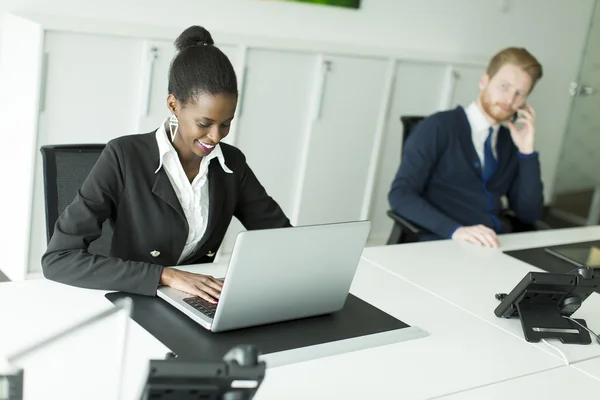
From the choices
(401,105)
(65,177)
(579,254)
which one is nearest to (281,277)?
(65,177)

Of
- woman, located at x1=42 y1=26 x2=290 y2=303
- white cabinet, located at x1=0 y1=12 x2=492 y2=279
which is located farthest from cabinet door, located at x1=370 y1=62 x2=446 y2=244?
woman, located at x1=42 y1=26 x2=290 y2=303

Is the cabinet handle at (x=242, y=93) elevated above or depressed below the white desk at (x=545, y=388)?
above

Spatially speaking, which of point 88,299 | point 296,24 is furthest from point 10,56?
point 88,299

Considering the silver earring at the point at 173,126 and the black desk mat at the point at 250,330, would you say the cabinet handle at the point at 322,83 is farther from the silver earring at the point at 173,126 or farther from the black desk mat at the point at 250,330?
the black desk mat at the point at 250,330

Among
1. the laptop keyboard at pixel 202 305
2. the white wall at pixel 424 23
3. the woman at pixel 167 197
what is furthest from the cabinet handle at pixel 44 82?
the laptop keyboard at pixel 202 305

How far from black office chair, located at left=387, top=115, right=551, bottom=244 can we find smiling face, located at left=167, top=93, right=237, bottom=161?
1.11 m

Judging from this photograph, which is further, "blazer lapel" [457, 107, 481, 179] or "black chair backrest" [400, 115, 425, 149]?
"black chair backrest" [400, 115, 425, 149]

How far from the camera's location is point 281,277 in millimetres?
1767

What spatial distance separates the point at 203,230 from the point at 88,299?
17.5 inches

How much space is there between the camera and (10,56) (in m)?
3.34

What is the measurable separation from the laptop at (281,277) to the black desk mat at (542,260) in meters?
1.00

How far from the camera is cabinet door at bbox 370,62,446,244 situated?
4.52 meters

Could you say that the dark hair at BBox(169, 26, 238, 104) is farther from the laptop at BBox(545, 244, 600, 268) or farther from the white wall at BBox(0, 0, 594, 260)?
the white wall at BBox(0, 0, 594, 260)

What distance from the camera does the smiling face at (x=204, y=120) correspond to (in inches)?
82.6
